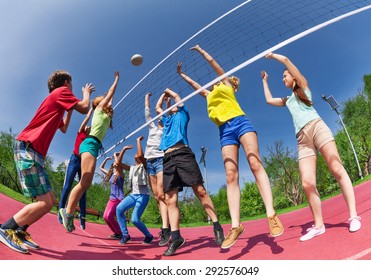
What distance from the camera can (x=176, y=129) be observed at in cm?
454

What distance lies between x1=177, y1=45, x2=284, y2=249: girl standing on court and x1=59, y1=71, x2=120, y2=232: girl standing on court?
1.74 meters

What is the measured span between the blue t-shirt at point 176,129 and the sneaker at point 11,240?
7.14ft

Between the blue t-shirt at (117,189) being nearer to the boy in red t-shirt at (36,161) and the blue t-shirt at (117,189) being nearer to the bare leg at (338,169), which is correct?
the boy in red t-shirt at (36,161)

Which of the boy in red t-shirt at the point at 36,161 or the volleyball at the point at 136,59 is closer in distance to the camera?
the boy in red t-shirt at the point at 36,161

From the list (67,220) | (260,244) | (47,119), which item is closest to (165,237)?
(67,220)

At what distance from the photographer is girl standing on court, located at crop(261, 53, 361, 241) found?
3.24m

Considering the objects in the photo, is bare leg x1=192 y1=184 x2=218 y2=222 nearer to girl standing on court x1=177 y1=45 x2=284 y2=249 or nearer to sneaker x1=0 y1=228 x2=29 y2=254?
girl standing on court x1=177 y1=45 x2=284 y2=249

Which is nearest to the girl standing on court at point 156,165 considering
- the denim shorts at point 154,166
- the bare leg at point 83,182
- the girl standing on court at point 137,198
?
the denim shorts at point 154,166

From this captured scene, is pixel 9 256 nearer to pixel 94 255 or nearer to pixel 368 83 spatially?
pixel 94 255

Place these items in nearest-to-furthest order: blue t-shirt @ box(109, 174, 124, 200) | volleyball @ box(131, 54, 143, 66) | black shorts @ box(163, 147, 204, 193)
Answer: black shorts @ box(163, 147, 204, 193) < blue t-shirt @ box(109, 174, 124, 200) < volleyball @ box(131, 54, 143, 66)

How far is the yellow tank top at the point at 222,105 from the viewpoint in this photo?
3.83 meters

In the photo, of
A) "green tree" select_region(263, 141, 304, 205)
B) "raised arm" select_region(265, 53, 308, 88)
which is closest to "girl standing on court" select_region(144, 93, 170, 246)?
"raised arm" select_region(265, 53, 308, 88)

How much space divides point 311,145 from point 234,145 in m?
0.89

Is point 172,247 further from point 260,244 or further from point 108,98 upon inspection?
point 108,98
